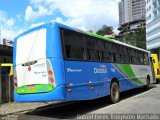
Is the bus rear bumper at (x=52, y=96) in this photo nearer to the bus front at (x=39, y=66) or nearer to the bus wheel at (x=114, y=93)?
the bus front at (x=39, y=66)

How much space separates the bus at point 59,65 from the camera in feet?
35.7

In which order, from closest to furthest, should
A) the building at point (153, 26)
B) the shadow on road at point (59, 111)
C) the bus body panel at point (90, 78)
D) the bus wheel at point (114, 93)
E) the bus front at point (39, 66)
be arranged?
the bus front at point (39, 66), the bus body panel at point (90, 78), the shadow on road at point (59, 111), the bus wheel at point (114, 93), the building at point (153, 26)

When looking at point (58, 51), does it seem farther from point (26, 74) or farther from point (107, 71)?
point (107, 71)

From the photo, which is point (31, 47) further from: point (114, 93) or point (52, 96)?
point (114, 93)

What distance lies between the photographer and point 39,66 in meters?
11.2

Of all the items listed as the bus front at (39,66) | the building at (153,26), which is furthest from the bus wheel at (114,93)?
the building at (153,26)

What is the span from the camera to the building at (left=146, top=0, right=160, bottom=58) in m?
112

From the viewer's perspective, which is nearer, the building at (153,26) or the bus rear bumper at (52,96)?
the bus rear bumper at (52,96)

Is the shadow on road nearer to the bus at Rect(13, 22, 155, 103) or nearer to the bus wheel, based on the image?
the bus wheel

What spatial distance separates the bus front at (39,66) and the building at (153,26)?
335 ft

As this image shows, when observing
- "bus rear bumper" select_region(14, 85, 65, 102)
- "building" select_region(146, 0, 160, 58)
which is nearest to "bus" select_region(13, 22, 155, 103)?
"bus rear bumper" select_region(14, 85, 65, 102)

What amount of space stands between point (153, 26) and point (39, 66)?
362ft

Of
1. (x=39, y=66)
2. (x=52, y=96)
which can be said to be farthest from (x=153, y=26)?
(x=52, y=96)

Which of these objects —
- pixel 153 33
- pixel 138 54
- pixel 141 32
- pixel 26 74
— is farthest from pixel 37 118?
pixel 141 32
